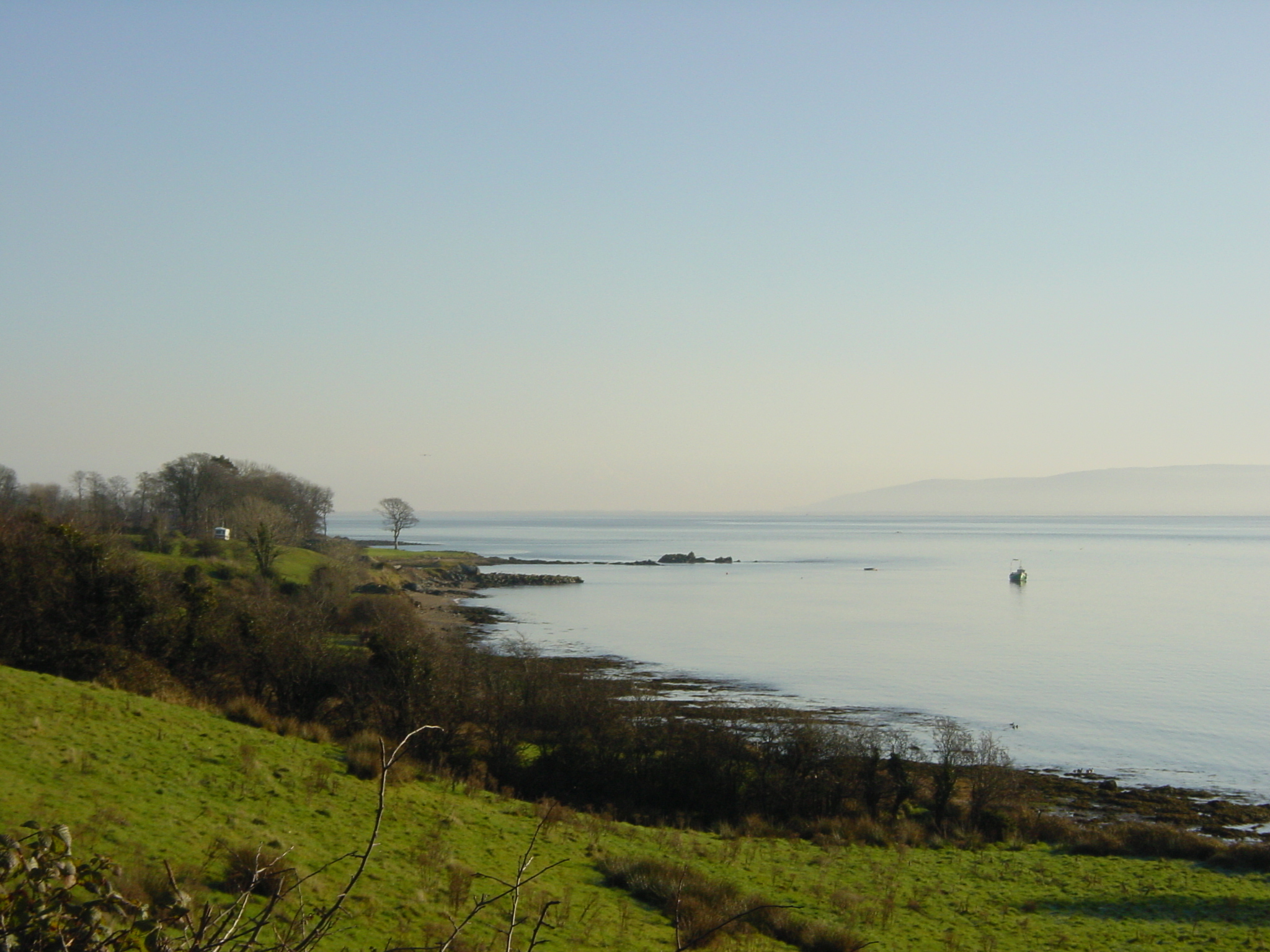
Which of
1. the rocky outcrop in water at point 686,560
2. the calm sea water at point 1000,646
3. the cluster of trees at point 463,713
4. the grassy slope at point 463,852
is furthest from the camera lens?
the rocky outcrop in water at point 686,560

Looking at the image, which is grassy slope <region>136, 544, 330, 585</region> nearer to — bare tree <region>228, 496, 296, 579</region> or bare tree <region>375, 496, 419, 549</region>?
bare tree <region>228, 496, 296, 579</region>

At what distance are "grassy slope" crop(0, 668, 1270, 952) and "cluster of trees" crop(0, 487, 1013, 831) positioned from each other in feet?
15.9

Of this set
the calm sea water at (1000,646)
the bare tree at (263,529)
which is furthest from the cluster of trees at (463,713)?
the bare tree at (263,529)

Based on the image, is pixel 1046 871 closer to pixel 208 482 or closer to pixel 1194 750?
pixel 1194 750

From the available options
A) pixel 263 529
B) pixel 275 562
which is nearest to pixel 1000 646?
pixel 263 529

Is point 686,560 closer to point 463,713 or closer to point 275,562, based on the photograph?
point 275,562

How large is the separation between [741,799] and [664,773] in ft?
9.65

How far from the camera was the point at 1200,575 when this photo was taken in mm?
134250

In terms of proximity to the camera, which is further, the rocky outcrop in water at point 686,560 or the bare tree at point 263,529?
the rocky outcrop in water at point 686,560

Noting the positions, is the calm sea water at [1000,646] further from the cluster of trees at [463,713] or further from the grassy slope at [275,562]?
the grassy slope at [275,562]

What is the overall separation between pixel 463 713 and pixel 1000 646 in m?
50.1

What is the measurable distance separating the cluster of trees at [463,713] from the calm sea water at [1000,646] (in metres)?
9.63

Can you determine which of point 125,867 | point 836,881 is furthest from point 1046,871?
point 125,867

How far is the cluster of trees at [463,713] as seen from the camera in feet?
100
